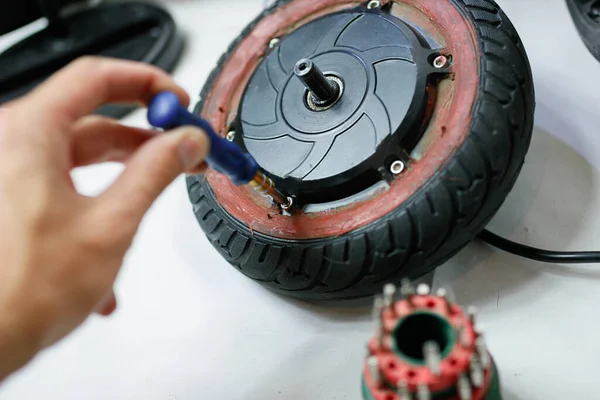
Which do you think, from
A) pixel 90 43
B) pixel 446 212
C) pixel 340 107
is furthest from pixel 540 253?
pixel 90 43

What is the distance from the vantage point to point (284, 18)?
0.78 metres

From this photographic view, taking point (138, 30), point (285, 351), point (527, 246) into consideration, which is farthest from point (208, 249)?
point (138, 30)

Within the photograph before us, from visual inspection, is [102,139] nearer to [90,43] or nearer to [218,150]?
[218,150]

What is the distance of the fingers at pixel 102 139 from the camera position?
0.55 metres

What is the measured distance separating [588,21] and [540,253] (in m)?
0.35

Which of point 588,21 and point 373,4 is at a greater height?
point 588,21

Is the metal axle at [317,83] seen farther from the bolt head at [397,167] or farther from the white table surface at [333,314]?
the white table surface at [333,314]

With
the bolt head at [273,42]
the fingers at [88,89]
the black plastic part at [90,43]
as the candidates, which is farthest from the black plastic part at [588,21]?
the black plastic part at [90,43]

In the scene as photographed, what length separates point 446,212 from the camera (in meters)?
0.55

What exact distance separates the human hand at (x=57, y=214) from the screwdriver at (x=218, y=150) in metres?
0.01

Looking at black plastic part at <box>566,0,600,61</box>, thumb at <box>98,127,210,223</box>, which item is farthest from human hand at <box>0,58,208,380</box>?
black plastic part at <box>566,0,600,61</box>

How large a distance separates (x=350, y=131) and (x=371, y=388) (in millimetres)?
290

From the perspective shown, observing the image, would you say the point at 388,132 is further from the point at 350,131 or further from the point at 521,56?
the point at 521,56

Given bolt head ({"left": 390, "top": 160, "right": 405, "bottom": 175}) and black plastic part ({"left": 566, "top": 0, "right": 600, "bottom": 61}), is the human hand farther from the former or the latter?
black plastic part ({"left": 566, "top": 0, "right": 600, "bottom": 61})
